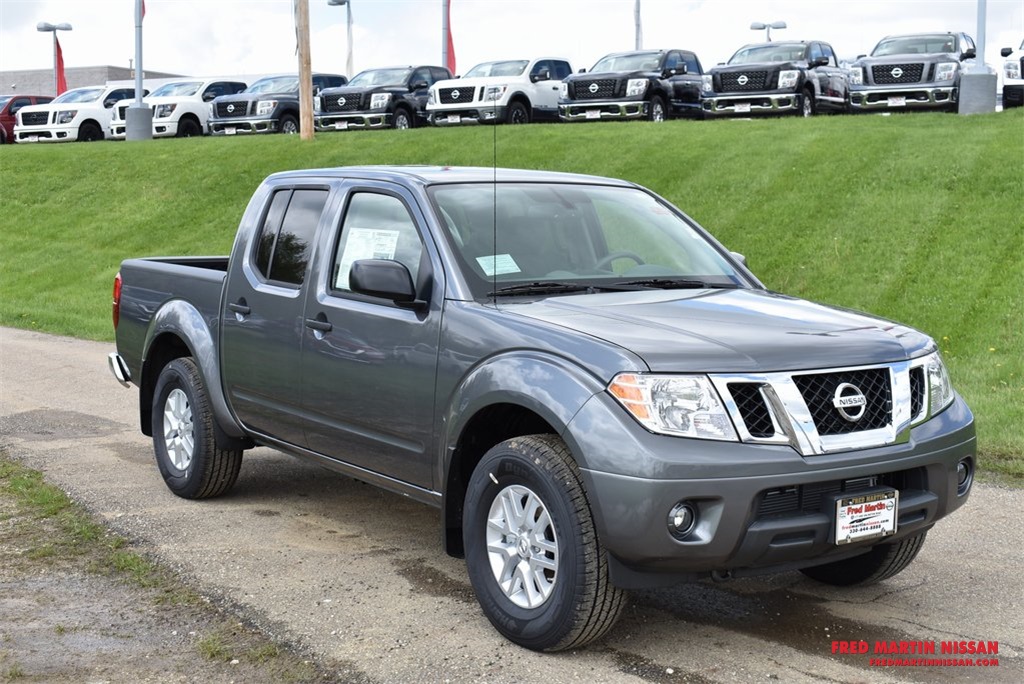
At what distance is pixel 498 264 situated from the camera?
548cm

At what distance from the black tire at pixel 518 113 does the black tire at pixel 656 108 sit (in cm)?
347

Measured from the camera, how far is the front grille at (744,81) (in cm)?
2441

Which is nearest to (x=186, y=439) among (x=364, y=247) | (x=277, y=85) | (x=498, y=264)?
(x=364, y=247)

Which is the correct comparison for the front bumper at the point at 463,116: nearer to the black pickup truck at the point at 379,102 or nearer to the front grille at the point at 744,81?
the black pickup truck at the point at 379,102

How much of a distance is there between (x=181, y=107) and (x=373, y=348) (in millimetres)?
30316

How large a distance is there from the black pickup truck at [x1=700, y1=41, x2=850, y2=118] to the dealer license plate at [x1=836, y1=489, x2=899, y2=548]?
2040 cm

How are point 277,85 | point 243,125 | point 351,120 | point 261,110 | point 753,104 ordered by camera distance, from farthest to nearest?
point 277,85 → point 243,125 → point 261,110 → point 351,120 → point 753,104

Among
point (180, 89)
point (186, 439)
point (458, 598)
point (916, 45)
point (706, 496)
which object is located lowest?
point (458, 598)

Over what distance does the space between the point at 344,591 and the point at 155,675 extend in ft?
3.57

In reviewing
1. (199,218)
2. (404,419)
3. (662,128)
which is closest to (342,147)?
(199,218)

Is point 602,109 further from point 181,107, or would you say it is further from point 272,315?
point 272,315

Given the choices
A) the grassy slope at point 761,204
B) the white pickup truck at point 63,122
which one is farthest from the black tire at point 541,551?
the white pickup truck at point 63,122

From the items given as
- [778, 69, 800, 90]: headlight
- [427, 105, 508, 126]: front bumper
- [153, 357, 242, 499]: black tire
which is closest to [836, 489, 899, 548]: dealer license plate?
[153, 357, 242, 499]: black tire

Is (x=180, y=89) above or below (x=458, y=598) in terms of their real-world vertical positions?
above
